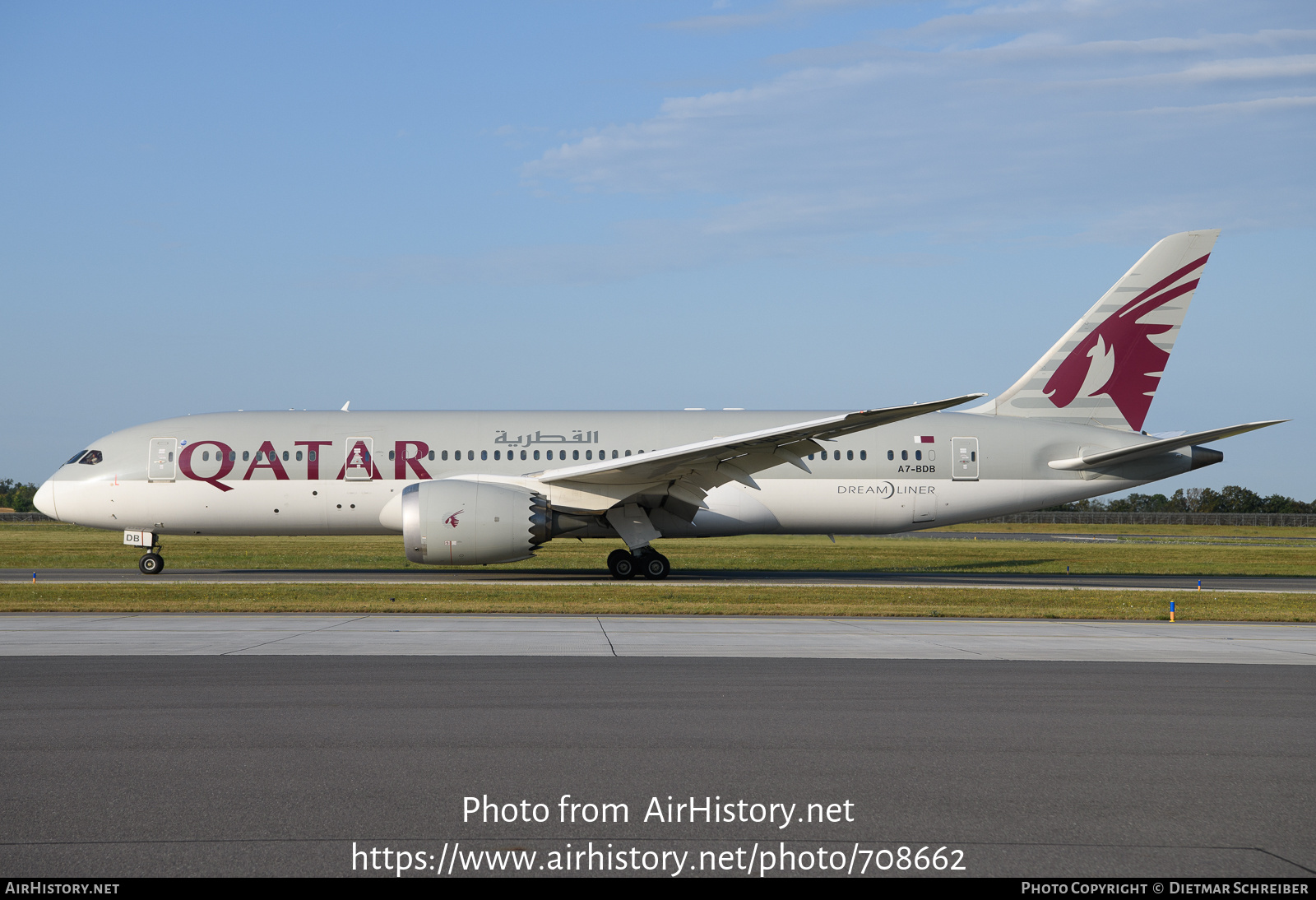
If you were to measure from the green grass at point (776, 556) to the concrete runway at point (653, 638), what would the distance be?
1223 centimetres

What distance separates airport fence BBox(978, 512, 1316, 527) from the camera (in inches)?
3219

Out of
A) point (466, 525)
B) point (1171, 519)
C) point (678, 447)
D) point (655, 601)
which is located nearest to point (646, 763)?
point (655, 601)

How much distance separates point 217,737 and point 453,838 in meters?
2.78

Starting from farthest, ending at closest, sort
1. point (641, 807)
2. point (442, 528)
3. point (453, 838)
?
point (442, 528) < point (641, 807) < point (453, 838)

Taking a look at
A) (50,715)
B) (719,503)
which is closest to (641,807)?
(50,715)

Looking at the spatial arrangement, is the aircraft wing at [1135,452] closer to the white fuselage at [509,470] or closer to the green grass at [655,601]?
the white fuselage at [509,470]

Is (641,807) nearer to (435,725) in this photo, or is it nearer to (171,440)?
(435,725)

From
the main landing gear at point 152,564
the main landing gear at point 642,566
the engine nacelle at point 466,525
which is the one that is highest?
the engine nacelle at point 466,525

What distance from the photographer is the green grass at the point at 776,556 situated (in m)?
29.3

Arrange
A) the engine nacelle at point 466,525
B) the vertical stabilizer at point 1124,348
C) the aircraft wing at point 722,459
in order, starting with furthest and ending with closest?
the vertical stabilizer at point 1124,348 < the engine nacelle at point 466,525 < the aircraft wing at point 722,459

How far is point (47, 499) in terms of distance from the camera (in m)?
24.2

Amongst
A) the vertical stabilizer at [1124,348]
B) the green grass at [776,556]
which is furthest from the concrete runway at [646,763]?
the green grass at [776,556]
